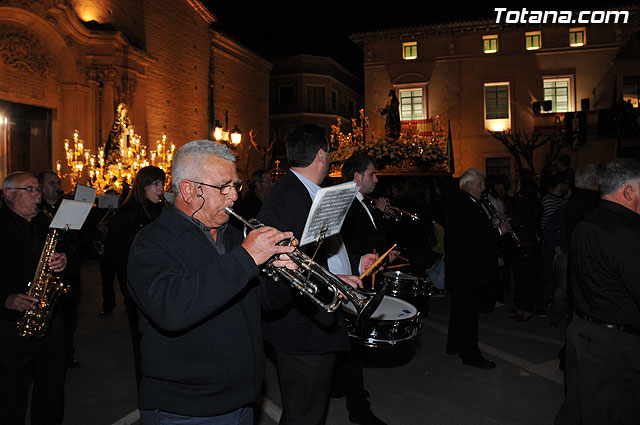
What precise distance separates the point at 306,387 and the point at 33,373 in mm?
2524

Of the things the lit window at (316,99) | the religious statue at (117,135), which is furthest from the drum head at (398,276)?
the lit window at (316,99)

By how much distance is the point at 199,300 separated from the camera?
6.61 feet

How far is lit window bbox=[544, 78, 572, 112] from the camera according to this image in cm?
3050

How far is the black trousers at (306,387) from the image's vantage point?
315 centimetres

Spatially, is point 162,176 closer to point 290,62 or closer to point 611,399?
point 611,399

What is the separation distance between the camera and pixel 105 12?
19.5 metres

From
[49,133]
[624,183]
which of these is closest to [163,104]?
[49,133]

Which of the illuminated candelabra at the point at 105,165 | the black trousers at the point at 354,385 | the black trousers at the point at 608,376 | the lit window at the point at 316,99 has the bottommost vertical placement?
the black trousers at the point at 354,385

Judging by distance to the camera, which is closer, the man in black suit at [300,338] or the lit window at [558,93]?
the man in black suit at [300,338]

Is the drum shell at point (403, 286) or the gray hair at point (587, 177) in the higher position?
the gray hair at point (587, 177)

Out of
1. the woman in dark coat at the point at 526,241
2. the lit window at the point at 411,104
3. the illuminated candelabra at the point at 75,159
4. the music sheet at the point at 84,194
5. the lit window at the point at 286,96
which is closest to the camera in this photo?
the music sheet at the point at 84,194

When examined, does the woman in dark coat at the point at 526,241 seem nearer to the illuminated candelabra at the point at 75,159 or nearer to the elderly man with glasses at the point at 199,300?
the elderly man with glasses at the point at 199,300

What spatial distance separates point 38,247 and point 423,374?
4.35m

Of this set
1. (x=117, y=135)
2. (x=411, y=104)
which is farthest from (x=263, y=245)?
(x=411, y=104)
